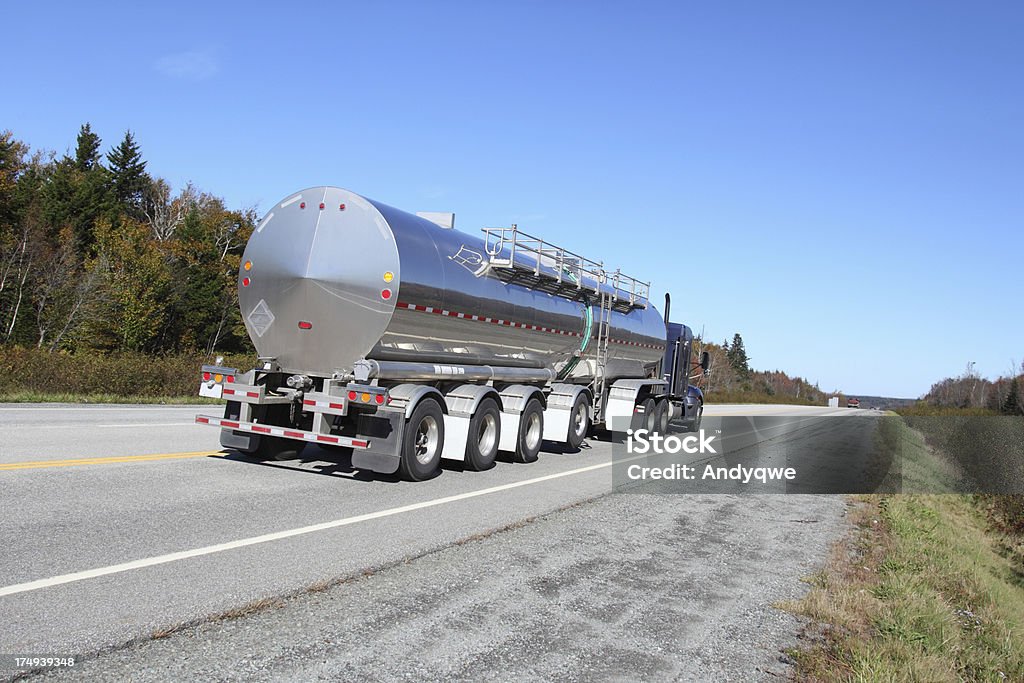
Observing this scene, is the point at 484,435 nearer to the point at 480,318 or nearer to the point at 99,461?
the point at 480,318

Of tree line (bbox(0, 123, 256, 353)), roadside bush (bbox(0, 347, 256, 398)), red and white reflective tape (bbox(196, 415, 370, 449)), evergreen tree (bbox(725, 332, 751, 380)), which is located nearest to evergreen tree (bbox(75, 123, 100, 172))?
tree line (bbox(0, 123, 256, 353))

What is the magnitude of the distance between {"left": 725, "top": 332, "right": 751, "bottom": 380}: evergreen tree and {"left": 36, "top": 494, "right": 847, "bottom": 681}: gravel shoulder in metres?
150

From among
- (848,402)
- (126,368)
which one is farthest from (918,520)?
(848,402)

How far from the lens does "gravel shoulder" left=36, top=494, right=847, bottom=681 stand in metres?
3.94

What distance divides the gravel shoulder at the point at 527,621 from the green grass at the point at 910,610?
0.84 feet

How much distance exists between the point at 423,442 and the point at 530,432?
3144 millimetres

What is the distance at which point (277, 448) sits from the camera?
10.8m

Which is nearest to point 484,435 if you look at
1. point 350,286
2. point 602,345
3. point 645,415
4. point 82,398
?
point 350,286

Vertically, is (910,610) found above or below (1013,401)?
below

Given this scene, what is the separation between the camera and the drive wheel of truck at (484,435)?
10961 millimetres

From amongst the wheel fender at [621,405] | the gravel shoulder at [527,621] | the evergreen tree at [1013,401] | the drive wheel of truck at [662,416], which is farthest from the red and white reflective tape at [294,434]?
the evergreen tree at [1013,401]

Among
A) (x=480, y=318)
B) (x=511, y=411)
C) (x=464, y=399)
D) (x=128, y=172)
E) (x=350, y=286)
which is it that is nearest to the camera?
(x=350, y=286)

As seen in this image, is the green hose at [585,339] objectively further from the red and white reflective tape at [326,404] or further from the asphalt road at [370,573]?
the red and white reflective tape at [326,404]

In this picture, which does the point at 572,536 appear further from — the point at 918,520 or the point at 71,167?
the point at 71,167
